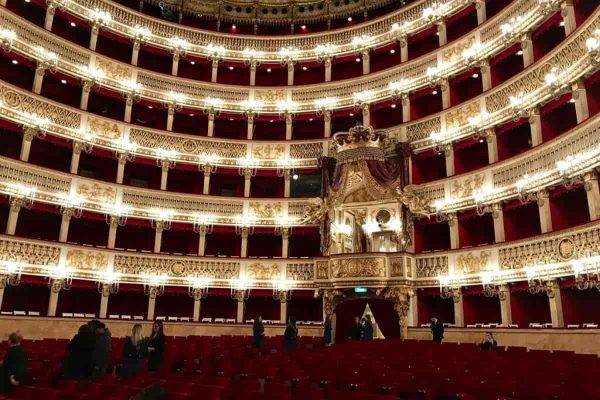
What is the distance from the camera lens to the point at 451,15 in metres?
25.1

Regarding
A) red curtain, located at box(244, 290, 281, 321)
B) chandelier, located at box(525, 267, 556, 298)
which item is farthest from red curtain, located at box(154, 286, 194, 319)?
chandelier, located at box(525, 267, 556, 298)

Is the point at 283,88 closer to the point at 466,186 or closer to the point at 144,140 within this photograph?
the point at 144,140

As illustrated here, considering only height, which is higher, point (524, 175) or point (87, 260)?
point (524, 175)

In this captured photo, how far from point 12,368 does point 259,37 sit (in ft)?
90.3

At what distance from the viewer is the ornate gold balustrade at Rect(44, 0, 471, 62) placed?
26.1m

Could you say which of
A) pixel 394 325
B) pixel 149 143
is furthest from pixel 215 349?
pixel 149 143

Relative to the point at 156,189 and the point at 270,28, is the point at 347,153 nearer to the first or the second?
the point at 156,189

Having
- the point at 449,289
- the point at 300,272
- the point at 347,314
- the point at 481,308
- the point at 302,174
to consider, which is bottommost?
the point at 347,314

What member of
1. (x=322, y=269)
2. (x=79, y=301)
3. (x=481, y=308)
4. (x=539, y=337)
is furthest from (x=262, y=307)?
(x=539, y=337)

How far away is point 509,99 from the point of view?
20.7 metres

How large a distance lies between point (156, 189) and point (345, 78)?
43.5 ft

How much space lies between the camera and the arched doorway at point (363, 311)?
22.8 meters

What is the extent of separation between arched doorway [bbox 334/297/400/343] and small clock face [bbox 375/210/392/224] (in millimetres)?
3802

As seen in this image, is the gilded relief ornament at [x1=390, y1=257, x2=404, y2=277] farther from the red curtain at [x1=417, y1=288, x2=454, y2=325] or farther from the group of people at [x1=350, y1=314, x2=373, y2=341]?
the group of people at [x1=350, y1=314, x2=373, y2=341]
